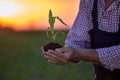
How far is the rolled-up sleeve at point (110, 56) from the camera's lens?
102 inches

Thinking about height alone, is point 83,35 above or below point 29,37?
above

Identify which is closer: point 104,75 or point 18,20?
point 104,75

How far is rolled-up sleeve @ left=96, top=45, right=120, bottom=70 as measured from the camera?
102 inches

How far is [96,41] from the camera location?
2783 millimetres

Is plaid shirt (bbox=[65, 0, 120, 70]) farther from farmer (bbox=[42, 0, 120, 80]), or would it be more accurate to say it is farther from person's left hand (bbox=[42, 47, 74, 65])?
person's left hand (bbox=[42, 47, 74, 65])

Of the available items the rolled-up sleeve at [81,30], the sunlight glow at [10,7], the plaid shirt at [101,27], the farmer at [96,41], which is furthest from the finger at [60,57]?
the sunlight glow at [10,7]

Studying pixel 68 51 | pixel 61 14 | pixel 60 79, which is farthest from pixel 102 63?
pixel 61 14

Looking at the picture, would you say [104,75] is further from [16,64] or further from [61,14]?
→ [61,14]

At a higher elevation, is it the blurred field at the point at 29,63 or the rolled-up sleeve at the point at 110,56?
the rolled-up sleeve at the point at 110,56

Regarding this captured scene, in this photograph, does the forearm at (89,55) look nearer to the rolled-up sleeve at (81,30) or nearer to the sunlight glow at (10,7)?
the rolled-up sleeve at (81,30)

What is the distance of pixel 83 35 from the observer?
9.29 feet

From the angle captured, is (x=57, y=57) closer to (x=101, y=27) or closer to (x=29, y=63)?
(x=101, y=27)

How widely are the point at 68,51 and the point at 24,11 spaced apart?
286 inches

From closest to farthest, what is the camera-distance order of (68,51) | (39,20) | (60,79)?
1. (68,51)
2. (60,79)
3. (39,20)
